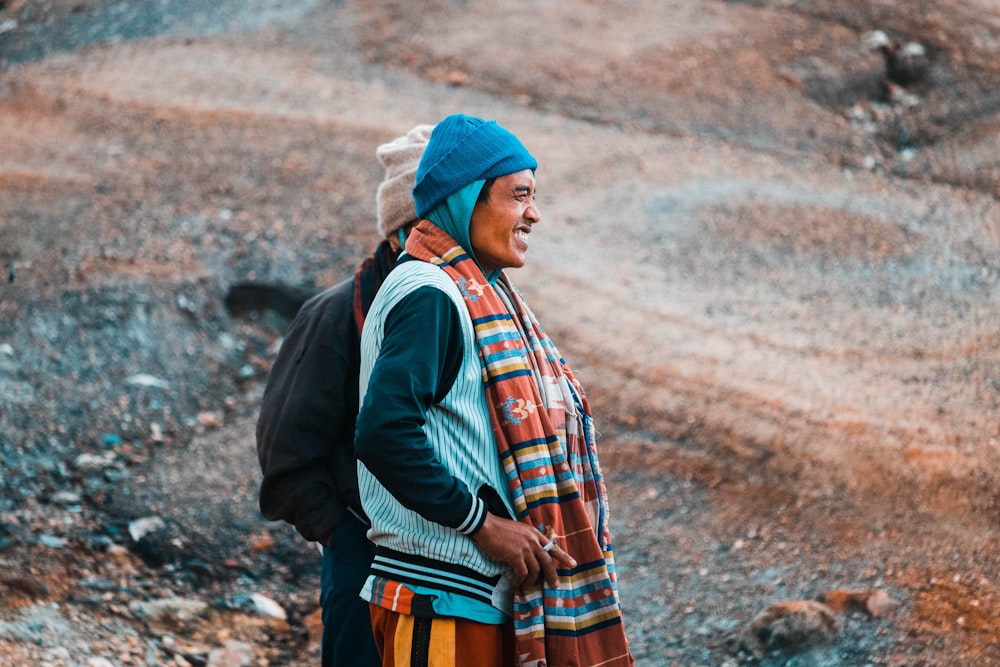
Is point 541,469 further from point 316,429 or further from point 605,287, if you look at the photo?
point 605,287

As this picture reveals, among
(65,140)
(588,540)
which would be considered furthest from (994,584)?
(65,140)

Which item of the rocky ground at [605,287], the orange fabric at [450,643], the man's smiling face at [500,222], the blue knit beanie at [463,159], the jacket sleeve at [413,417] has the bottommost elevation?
the rocky ground at [605,287]

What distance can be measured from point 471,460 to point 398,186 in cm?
94

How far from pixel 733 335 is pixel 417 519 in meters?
4.19

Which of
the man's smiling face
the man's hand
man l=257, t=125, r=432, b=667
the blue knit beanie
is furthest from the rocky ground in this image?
the blue knit beanie

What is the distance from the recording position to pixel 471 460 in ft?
6.91

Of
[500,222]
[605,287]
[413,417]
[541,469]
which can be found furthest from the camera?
[605,287]

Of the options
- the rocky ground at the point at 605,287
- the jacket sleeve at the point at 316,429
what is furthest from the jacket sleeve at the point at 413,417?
the rocky ground at the point at 605,287

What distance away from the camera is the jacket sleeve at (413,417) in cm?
196

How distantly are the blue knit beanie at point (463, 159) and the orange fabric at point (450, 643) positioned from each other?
A: 88 cm

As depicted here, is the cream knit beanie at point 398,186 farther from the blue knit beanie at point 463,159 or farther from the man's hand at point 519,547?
the man's hand at point 519,547

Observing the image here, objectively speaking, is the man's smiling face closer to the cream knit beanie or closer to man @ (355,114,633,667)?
man @ (355,114,633,667)

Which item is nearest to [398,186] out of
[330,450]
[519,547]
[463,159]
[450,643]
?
[463,159]

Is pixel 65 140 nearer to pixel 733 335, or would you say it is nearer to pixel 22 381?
pixel 22 381
